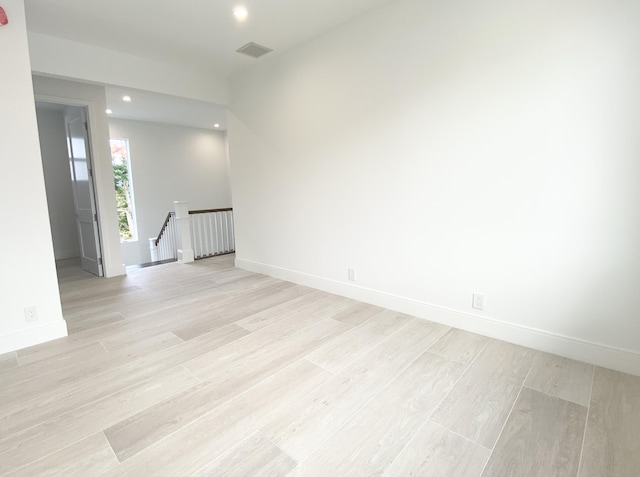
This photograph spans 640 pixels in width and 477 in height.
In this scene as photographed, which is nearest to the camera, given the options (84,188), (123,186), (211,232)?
(84,188)

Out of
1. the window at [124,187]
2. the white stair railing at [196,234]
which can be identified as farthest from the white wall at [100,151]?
the window at [124,187]

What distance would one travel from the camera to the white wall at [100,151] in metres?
4.19

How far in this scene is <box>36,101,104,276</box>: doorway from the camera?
4660 mm

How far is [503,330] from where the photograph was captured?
2.48 meters

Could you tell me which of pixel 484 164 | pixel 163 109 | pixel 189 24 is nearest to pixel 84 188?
pixel 163 109

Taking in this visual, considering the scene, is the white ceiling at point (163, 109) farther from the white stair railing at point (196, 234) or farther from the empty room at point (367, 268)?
the white stair railing at point (196, 234)

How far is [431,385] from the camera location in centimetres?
196

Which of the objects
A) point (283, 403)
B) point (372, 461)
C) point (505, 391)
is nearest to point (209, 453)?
point (283, 403)

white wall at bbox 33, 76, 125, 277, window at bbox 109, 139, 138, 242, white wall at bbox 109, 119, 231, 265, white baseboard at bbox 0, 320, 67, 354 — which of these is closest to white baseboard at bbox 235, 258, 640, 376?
white baseboard at bbox 0, 320, 67, 354

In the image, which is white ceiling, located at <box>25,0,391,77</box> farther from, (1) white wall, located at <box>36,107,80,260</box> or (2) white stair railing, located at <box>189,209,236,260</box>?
(1) white wall, located at <box>36,107,80,260</box>

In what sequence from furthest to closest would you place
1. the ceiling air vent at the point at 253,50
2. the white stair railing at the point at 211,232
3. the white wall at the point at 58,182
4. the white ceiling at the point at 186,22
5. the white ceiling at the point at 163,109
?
1. the white stair railing at the point at 211,232
2. the white wall at the point at 58,182
3. the white ceiling at the point at 163,109
4. the ceiling air vent at the point at 253,50
5. the white ceiling at the point at 186,22

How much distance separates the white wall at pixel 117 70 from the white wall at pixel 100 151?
3.98 feet

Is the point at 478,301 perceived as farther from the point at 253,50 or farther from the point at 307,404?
the point at 253,50

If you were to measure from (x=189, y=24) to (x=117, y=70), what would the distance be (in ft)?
3.81
